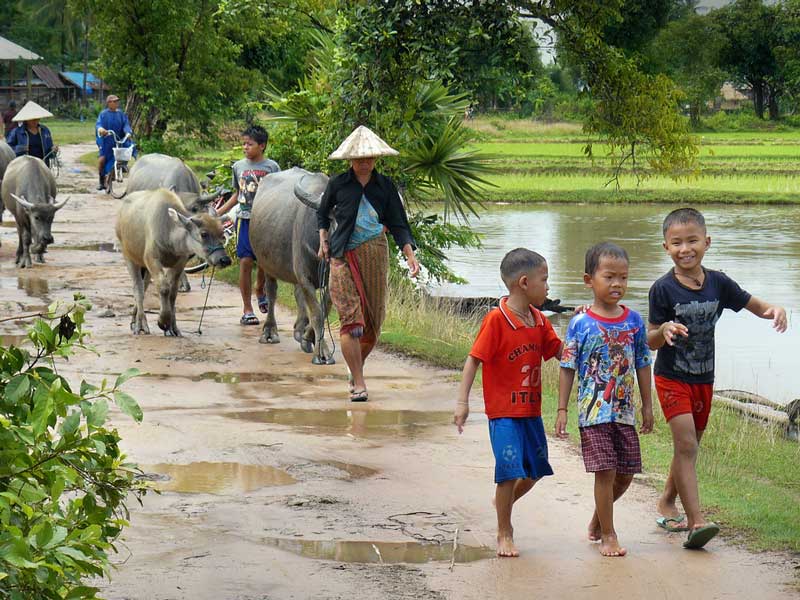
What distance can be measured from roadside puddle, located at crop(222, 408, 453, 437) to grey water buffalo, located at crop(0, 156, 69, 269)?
7.72 meters

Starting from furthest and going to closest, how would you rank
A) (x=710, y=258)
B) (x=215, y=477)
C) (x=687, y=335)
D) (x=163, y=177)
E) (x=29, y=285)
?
(x=710, y=258), (x=163, y=177), (x=29, y=285), (x=215, y=477), (x=687, y=335)

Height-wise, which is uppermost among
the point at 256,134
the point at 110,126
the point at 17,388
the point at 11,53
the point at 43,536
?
the point at 11,53

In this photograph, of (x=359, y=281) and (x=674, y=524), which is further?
(x=359, y=281)

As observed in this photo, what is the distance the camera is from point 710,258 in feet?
65.8

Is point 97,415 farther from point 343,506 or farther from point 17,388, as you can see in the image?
point 343,506

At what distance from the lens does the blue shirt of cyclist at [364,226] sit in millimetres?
8266

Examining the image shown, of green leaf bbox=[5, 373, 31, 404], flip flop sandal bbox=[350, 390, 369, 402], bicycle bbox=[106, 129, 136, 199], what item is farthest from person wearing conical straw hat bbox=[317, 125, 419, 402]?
bicycle bbox=[106, 129, 136, 199]

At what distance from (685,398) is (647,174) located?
20691 mm

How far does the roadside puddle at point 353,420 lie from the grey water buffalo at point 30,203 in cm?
772

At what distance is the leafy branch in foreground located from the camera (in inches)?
132

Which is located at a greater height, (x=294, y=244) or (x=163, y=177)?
(x=163, y=177)

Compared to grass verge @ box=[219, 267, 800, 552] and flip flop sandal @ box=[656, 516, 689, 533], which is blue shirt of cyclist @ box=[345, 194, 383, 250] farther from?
flip flop sandal @ box=[656, 516, 689, 533]

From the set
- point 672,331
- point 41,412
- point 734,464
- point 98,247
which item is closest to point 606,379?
point 672,331

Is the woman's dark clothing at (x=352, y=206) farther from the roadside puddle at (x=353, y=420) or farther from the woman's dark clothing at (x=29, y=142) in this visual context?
the woman's dark clothing at (x=29, y=142)
